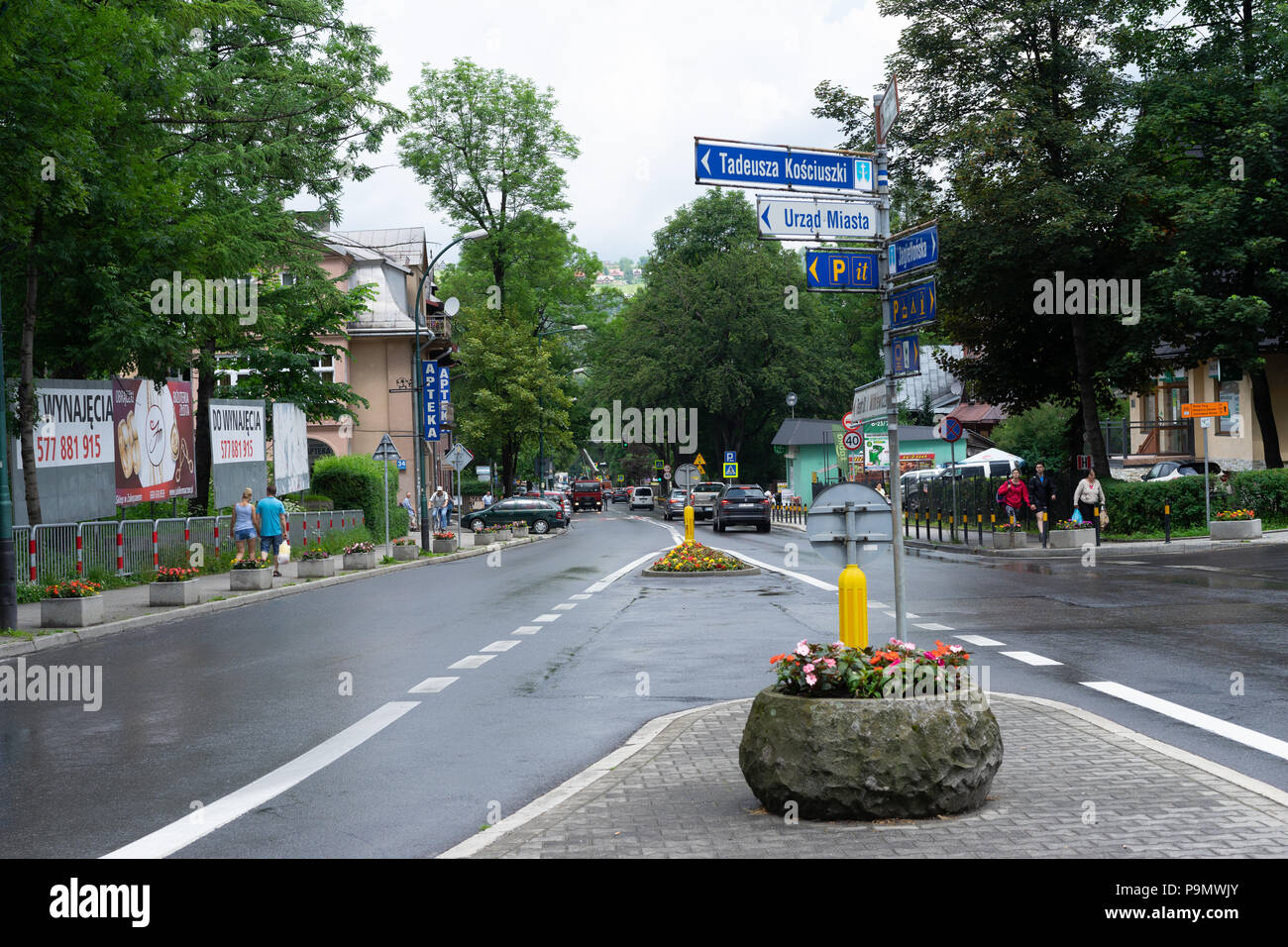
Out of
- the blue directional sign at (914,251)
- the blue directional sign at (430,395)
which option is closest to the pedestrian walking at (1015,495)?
the blue directional sign at (430,395)

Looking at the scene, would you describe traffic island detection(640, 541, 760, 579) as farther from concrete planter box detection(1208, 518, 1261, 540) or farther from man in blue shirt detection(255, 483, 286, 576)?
concrete planter box detection(1208, 518, 1261, 540)

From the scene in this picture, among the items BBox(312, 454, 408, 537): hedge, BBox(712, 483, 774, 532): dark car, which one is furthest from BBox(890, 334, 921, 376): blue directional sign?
BBox(712, 483, 774, 532): dark car

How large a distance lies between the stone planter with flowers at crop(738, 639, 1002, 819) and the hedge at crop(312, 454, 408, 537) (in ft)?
111

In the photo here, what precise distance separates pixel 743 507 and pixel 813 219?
3824 centimetres

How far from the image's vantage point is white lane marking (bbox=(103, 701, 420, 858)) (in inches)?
227

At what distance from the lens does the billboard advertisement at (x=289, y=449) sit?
106ft

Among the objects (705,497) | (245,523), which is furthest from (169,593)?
(705,497)

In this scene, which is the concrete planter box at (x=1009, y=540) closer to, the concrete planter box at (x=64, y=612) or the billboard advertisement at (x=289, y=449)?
the billboard advertisement at (x=289, y=449)

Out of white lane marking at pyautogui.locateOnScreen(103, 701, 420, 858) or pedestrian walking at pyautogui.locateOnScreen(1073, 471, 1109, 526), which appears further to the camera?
pedestrian walking at pyautogui.locateOnScreen(1073, 471, 1109, 526)

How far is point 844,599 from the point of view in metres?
7.18

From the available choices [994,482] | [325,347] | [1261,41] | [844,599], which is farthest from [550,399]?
[844,599]

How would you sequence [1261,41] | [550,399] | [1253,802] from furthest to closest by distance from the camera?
[550,399], [1261,41], [1253,802]
